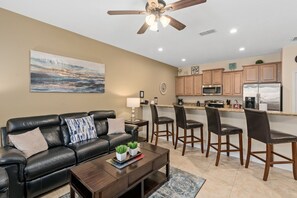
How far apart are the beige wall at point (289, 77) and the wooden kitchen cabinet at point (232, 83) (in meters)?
1.17

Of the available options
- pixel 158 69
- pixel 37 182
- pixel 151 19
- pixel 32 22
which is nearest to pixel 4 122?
pixel 37 182

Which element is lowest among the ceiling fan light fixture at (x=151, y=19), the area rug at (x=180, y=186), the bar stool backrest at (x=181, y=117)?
the area rug at (x=180, y=186)

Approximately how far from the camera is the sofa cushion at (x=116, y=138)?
290cm

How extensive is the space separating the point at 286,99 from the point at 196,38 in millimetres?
3092

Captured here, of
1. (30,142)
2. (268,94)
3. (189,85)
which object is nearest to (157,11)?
(30,142)

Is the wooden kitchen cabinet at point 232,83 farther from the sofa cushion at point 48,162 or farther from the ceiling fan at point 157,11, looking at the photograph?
the sofa cushion at point 48,162

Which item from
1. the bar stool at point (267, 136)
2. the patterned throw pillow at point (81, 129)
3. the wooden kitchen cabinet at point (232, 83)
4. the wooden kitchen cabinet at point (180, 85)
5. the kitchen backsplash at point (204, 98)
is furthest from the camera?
the wooden kitchen cabinet at point (180, 85)

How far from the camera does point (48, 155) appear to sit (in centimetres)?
212

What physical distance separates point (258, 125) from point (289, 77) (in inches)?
113

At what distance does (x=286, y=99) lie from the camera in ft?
13.6

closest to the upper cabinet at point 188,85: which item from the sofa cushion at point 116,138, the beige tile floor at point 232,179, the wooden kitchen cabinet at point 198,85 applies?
the wooden kitchen cabinet at point 198,85

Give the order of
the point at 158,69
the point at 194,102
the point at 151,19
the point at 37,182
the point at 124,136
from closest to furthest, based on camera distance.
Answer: the point at 37,182 → the point at 151,19 → the point at 124,136 → the point at 158,69 → the point at 194,102

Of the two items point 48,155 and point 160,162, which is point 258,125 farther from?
point 48,155

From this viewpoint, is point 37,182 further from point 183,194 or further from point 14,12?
point 14,12
